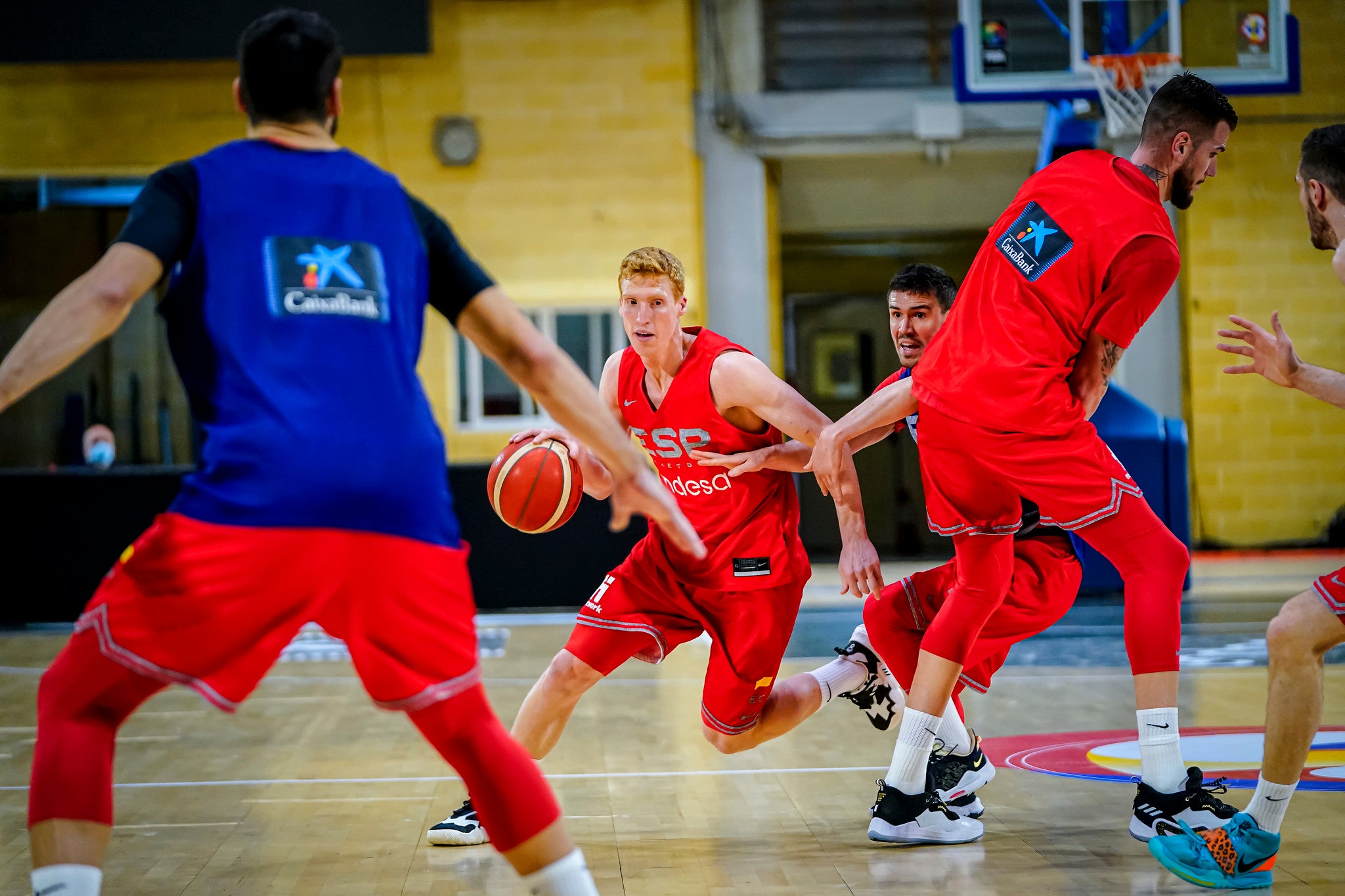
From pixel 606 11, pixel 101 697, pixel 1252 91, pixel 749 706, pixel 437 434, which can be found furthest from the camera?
pixel 606 11

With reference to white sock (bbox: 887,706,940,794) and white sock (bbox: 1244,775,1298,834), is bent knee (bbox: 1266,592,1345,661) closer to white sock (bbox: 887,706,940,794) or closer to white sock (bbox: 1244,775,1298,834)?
white sock (bbox: 1244,775,1298,834)

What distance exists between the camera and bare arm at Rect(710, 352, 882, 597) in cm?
355

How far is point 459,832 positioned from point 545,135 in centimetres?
1046

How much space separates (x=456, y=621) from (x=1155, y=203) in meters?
2.19

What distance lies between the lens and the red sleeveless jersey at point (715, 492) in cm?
376

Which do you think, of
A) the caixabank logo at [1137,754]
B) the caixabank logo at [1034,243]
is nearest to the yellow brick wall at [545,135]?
the caixabank logo at [1137,754]

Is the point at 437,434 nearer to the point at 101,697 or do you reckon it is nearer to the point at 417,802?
the point at 101,697

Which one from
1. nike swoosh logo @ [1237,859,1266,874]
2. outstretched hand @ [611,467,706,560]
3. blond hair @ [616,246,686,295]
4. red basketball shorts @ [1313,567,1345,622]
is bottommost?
nike swoosh logo @ [1237,859,1266,874]

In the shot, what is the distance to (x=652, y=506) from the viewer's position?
2160 mm

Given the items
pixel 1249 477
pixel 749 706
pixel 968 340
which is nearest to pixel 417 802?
pixel 749 706

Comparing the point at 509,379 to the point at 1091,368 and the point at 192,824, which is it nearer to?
the point at 192,824

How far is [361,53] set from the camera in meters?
12.1

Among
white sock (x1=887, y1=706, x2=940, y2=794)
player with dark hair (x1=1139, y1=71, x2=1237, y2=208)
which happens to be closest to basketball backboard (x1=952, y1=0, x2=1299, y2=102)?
player with dark hair (x1=1139, y1=71, x2=1237, y2=208)

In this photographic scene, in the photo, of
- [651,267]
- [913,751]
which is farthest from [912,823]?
[651,267]
